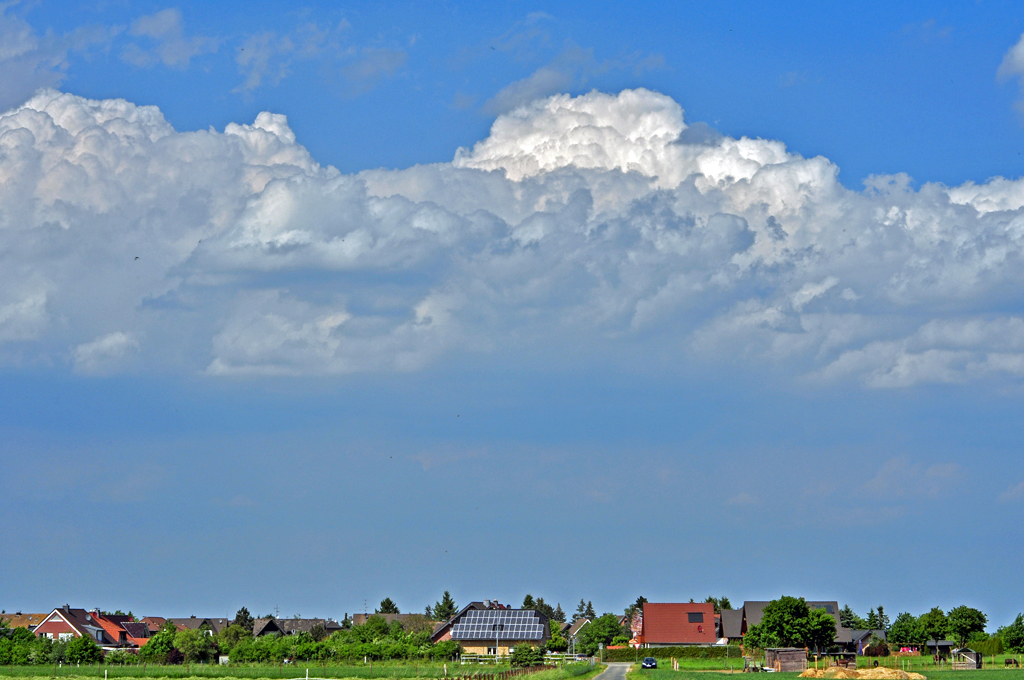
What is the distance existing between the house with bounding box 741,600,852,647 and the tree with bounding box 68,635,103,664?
3117 inches

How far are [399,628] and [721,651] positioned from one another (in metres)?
46.8

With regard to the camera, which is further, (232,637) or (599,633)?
(599,633)

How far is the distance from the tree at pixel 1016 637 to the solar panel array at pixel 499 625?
51.6 metres

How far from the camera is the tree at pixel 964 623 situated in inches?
5468

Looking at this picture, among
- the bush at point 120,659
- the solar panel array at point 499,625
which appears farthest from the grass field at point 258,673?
the solar panel array at point 499,625

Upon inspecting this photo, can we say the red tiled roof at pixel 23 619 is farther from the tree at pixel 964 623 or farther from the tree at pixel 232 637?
the tree at pixel 964 623

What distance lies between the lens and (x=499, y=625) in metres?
141

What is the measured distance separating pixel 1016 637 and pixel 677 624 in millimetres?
39783

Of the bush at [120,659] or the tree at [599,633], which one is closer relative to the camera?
the bush at [120,659]

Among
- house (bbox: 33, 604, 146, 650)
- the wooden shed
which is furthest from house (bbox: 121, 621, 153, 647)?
the wooden shed

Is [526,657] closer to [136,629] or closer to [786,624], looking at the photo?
[786,624]

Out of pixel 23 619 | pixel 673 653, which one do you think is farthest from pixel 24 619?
pixel 673 653

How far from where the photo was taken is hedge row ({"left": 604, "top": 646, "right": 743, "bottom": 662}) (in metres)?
128

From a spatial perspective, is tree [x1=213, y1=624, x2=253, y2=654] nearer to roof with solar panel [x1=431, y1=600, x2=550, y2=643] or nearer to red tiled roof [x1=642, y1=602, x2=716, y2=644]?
roof with solar panel [x1=431, y1=600, x2=550, y2=643]
